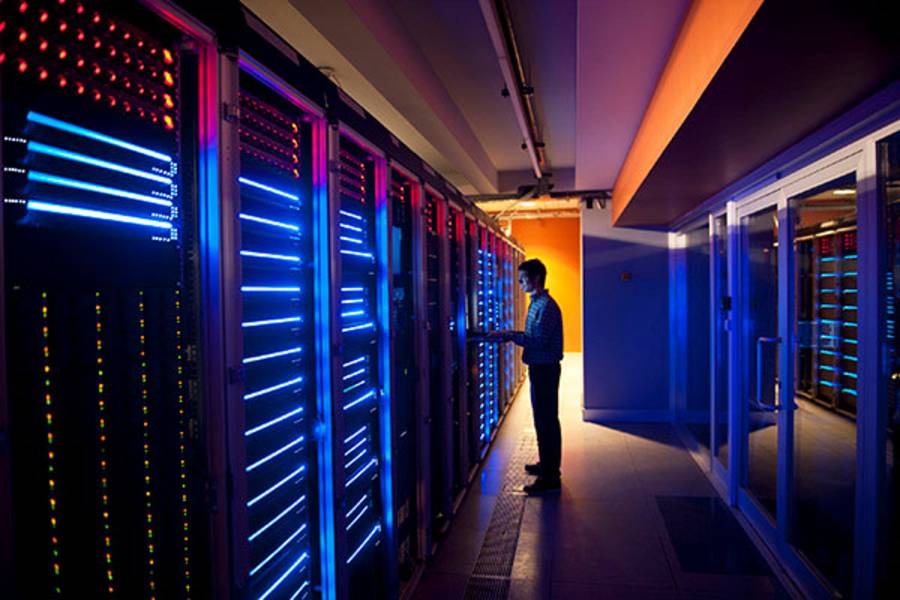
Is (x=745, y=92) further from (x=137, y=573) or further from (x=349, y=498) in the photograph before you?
(x=137, y=573)

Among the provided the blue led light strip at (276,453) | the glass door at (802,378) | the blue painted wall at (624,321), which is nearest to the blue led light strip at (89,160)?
the blue led light strip at (276,453)

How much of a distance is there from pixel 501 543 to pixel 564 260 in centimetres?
950

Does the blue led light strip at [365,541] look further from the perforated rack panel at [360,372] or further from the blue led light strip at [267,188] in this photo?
the blue led light strip at [267,188]

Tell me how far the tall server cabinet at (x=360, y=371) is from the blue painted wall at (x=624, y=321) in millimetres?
4356

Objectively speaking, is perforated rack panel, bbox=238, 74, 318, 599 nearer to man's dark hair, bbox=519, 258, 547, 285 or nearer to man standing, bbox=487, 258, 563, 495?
man standing, bbox=487, 258, 563, 495

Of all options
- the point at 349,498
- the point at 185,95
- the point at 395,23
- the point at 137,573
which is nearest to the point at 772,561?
the point at 349,498

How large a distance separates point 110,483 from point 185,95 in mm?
777

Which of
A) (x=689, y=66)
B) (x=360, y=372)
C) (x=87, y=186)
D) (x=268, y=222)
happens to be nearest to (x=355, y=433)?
(x=360, y=372)

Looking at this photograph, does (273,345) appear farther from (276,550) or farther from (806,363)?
(806,363)

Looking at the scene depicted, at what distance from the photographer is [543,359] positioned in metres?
3.77

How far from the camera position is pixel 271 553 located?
4.69ft

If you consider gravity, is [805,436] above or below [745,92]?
below

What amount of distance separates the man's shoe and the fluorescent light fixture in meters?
3.57

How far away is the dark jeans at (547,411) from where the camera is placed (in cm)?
382
